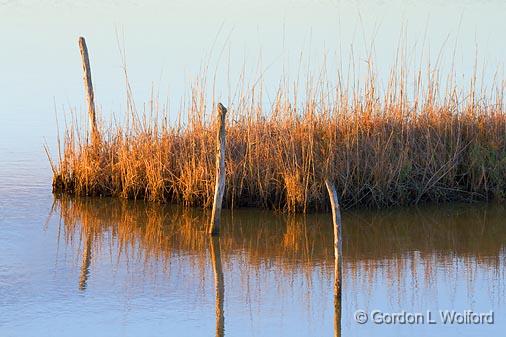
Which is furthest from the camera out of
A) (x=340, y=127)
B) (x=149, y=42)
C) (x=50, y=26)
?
(x=50, y=26)

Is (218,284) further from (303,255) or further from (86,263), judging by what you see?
(86,263)

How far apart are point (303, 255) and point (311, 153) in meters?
1.50

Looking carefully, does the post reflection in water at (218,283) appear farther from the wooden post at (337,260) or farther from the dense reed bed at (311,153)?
the dense reed bed at (311,153)

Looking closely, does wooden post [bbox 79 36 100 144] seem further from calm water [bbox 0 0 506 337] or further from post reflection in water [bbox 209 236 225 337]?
post reflection in water [bbox 209 236 225 337]

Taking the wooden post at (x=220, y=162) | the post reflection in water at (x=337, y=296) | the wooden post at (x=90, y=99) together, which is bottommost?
the post reflection in water at (x=337, y=296)

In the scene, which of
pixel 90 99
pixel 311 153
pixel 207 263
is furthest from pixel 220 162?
pixel 90 99

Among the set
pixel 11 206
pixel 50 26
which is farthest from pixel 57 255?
pixel 50 26

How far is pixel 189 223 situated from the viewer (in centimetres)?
1029

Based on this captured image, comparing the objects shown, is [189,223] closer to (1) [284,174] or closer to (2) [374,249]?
(1) [284,174]

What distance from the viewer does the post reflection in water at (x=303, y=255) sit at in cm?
782

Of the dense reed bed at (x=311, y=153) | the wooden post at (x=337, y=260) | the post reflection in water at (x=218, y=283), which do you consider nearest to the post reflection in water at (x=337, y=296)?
the wooden post at (x=337, y=260)

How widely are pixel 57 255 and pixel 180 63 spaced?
990 centimetres

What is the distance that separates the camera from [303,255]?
9219 millimetres

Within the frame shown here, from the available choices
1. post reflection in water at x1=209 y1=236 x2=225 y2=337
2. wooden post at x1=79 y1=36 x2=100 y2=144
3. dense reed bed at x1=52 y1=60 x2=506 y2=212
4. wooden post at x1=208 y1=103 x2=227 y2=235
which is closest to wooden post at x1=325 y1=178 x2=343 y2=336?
post reflection in water at x1=209 y1=236 x2=225 y2=337
